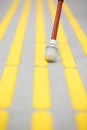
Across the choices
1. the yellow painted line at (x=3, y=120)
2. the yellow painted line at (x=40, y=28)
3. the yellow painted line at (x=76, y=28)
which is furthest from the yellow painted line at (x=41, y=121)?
the yellow painted line at (x=40, y=28)

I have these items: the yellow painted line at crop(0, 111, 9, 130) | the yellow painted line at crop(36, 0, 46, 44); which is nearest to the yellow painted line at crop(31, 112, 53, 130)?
the yellow painted line at crop(0, 111, 9, 130)

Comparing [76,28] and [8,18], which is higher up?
[8,18]

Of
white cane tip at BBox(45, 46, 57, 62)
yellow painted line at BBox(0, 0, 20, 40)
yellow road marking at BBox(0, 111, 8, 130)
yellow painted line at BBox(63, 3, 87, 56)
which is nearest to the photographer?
yellow road marking at BBox(0, 111, 8, 130)

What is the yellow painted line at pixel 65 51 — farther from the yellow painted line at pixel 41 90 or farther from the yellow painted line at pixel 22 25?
the yellow painted line at pixel 22 25

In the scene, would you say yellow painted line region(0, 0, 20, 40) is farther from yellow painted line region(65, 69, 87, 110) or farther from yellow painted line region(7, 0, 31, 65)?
yellow painted line region(65, 69, 87, 110)

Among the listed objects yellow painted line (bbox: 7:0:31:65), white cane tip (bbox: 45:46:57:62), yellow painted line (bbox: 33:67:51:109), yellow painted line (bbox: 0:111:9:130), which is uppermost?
yellow painted line (bbox: 7:0:31:65)

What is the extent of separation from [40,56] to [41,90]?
0.63 metres

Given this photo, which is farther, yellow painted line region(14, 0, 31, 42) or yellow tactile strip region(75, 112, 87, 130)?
yellow painted line region(14, 0, 31, 42)

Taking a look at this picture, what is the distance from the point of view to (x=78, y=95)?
5.16ft

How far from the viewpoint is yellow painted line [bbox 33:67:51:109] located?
1462 millimetres

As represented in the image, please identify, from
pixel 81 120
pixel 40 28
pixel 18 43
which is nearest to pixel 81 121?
pixel 81 120

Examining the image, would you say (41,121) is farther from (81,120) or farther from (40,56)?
(40,56)

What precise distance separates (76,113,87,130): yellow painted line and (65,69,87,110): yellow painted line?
0.24 feet

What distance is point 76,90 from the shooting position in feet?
5.35
